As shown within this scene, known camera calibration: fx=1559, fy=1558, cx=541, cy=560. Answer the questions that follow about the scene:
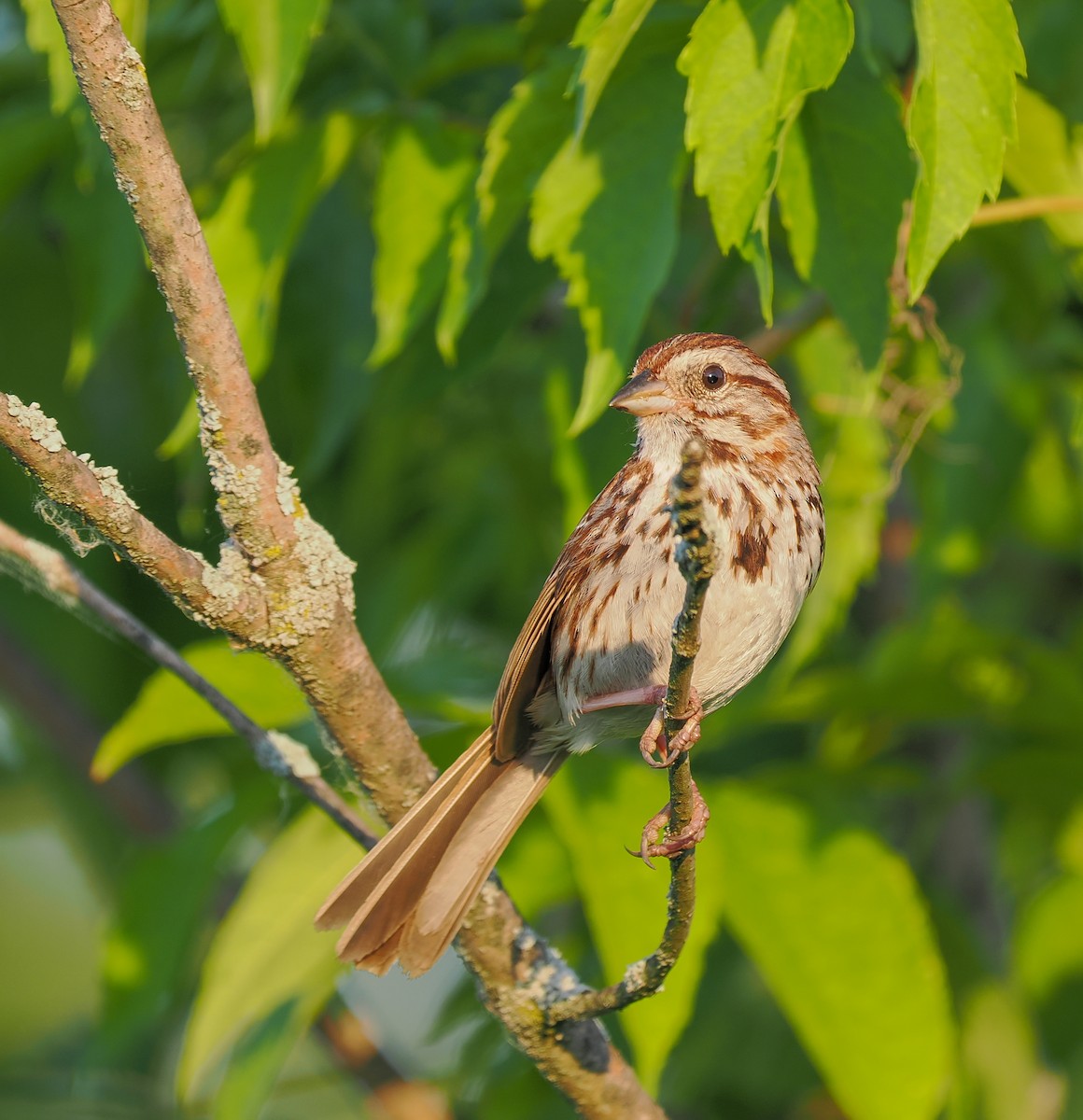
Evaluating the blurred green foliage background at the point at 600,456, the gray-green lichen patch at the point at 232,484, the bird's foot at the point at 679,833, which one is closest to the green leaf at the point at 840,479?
the blurred green foliage background at the point at 600,456

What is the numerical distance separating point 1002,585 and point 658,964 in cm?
285

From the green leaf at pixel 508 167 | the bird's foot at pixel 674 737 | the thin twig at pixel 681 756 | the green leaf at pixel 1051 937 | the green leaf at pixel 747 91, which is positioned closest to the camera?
the thin twig at pixel 681 756

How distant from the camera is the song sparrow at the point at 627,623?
2141mm

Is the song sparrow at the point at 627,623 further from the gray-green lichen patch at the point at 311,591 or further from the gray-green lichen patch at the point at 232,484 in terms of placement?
the gray-green lichen patch at the point at 232,484

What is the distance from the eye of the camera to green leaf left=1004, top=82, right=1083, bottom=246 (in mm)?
2465

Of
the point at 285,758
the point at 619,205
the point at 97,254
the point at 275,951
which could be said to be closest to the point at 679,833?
the point at 285,758

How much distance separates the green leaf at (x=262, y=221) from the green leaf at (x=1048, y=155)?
1.10m

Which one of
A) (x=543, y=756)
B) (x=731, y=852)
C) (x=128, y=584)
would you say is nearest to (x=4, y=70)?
(x=128, y=584)

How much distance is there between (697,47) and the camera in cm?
183

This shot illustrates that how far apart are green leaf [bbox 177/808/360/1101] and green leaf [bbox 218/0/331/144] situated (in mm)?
1247

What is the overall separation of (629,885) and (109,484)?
3.89 feet

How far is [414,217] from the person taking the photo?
252 centimetres

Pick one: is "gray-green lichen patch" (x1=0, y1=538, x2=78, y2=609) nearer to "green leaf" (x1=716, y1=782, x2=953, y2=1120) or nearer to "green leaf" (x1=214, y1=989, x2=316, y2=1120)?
"green leaf" (x1=214, y1=989, x2=316, y2=1120)

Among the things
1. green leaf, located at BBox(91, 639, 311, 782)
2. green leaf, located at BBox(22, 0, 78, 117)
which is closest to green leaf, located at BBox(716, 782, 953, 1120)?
green leaf, located at BBox(91, 639, 311, 782)
